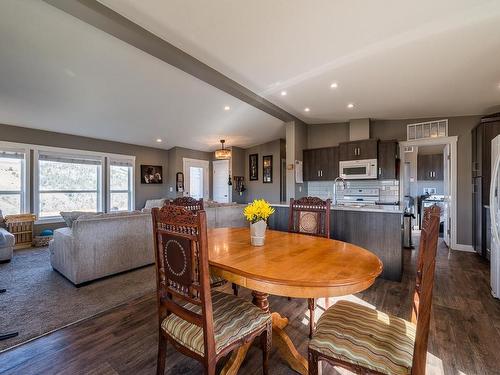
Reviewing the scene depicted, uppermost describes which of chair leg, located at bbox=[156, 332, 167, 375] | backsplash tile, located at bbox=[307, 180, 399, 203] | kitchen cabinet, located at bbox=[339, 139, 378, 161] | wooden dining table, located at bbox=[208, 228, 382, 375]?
kitchen cabinet, located at bbox=[339, 139, 378, 161]

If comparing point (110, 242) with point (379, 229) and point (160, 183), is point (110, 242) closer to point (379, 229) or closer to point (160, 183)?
point (379, 229)

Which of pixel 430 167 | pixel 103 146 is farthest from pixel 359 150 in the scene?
pixel 103 146

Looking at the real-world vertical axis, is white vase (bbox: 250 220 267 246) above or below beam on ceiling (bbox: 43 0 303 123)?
below

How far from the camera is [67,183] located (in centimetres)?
561

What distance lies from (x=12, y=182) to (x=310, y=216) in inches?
238

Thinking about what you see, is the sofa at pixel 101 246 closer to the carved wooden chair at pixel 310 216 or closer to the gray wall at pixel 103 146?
the carved wooden chair at pixel 310 216

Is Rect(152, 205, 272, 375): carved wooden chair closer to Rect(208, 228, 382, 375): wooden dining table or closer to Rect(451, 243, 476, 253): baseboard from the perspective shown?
Rect(208, 228, 382, 375): wooden dining table

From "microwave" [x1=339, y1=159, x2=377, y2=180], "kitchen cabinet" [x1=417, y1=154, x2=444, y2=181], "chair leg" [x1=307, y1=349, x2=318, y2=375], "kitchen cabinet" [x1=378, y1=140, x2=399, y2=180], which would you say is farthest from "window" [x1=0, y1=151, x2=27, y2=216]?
"kitchen cabinet" [x1=417, y1=154, x2=444, y2=181]

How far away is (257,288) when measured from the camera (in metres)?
1.15

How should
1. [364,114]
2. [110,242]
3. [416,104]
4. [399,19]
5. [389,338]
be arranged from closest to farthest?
1. [389,338]
2. [399,19]
3. [110,242]
4. [416,104]
5. [364,114]

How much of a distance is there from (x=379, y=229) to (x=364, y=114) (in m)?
2.84

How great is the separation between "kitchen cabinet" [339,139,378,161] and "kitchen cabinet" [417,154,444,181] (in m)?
3.43

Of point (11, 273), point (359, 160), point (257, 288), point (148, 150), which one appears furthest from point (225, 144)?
point (257, 288)

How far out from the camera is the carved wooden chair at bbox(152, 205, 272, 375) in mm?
1101
